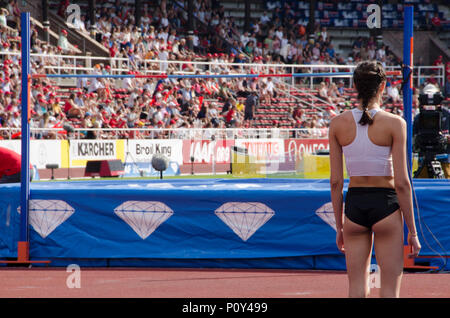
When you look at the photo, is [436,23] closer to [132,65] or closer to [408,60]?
[132,65]

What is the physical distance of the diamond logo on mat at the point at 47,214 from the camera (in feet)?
31.3

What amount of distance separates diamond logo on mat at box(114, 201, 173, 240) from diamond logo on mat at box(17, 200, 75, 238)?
2.19 feet

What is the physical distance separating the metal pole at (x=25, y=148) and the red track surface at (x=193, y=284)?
37 cm

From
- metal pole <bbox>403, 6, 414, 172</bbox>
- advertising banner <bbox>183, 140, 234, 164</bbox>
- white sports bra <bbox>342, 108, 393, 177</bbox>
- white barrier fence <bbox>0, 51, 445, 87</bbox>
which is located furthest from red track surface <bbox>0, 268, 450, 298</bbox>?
advertising banner <bbox>183, 140, 234, 164</bbox>

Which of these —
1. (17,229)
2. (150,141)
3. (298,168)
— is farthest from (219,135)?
(17,229)

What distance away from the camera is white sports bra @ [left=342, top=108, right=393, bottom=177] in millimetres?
4961

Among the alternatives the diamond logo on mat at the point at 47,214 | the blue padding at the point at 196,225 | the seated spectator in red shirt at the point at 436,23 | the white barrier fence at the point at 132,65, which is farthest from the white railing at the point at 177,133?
the seated spectator in red shirt at the point at 436,23

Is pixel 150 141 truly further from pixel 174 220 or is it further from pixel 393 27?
pixel 393 27

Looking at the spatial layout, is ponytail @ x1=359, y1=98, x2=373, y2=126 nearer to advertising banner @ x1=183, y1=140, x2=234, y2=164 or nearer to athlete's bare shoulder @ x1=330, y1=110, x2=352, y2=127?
athlete's bare shoulder @ x1=330, y1=110, x2=352, y2=127

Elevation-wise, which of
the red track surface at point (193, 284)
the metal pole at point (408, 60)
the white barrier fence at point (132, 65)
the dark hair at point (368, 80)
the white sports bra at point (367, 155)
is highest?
the white barrier fence at point (132, 65)

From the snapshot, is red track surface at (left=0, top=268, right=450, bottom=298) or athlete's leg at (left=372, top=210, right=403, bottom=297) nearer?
athlete's leg at (left=372, top=210, right=403, bottom=297)

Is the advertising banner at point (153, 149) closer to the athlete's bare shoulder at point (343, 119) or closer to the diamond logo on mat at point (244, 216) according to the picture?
the diamond logo on mat at point (244, 216)

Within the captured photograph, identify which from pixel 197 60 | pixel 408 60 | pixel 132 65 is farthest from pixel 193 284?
pixel 197 60
